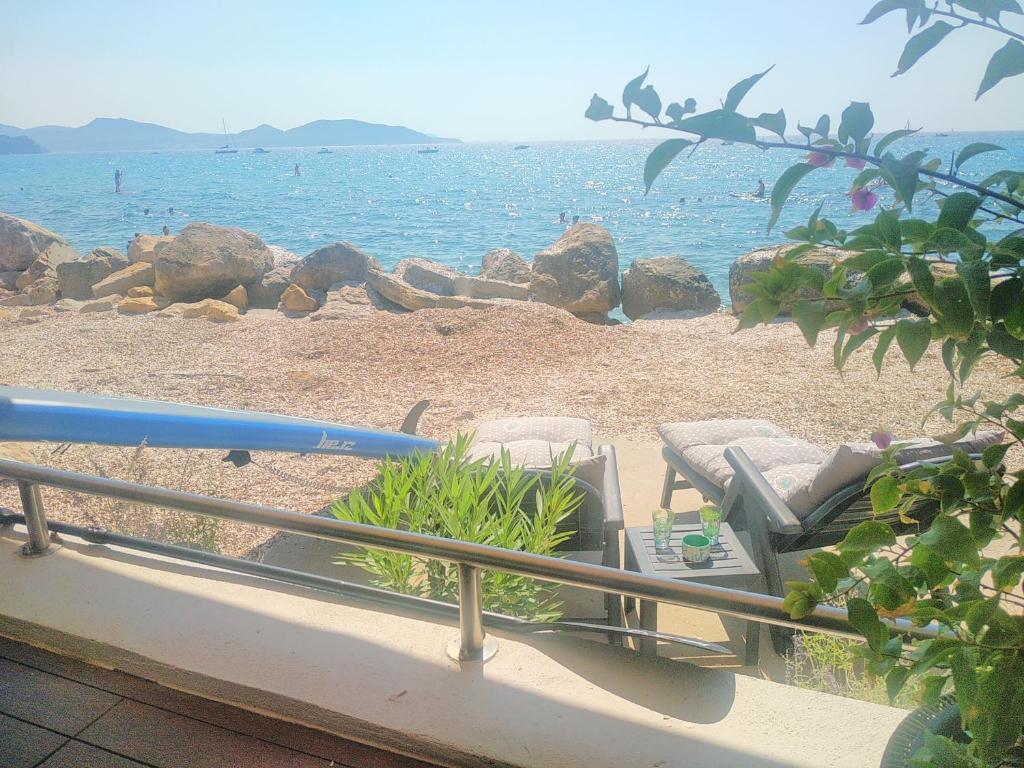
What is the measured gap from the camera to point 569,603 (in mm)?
2439

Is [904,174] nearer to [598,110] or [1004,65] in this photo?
[1004,65]

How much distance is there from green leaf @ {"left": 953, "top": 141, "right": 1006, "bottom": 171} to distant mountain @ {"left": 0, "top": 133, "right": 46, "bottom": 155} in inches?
1986

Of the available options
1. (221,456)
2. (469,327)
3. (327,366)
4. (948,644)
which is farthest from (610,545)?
(469,327)

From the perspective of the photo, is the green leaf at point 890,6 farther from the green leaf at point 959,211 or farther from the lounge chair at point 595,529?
the lounge chair at point 595,529

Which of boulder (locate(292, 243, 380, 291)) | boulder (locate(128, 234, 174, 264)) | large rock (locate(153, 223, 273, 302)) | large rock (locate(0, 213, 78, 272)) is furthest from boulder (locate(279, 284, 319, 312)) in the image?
large rock (locate(0, 213, 78, 272))

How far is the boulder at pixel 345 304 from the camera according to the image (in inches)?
294

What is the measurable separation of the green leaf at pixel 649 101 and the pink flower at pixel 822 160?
114 mm

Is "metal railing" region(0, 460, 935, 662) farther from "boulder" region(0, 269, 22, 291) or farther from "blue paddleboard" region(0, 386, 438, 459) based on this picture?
"boulder" region(0, 269, 22, 291)

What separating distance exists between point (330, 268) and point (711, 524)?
24.2ft

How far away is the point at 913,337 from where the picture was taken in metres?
0.50

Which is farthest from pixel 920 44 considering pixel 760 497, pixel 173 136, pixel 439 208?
pixel 173 136

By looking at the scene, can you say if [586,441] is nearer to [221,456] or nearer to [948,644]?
[221,456]

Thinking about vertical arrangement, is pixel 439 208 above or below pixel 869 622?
below

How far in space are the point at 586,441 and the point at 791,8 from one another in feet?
6.94
